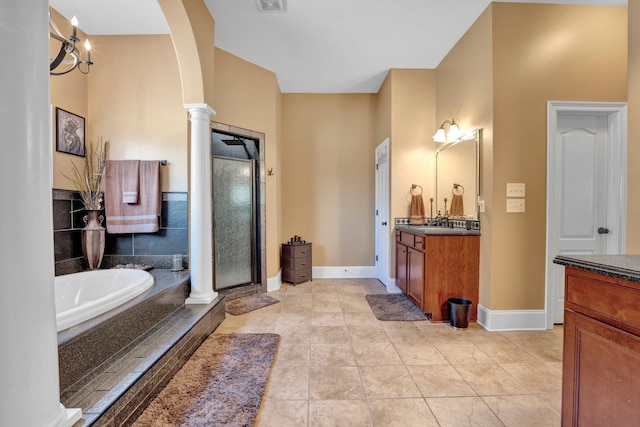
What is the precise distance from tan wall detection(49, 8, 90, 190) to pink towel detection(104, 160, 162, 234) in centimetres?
32

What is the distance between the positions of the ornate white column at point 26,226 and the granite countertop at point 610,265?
1922mm

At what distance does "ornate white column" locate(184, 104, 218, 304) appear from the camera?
2.66m

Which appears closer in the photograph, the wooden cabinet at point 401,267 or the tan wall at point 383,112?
the wooden cabinet at point 401,267

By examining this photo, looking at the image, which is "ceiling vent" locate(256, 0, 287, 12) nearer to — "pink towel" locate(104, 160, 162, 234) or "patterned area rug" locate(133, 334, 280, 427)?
"pink towel" locate(104, 160, 162, 234)

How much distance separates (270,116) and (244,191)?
1108 mm

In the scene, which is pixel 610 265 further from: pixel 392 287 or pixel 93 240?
pixel 93 240

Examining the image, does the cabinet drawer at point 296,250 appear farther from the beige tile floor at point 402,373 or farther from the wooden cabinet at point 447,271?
the wooden cabinet at point 447,271

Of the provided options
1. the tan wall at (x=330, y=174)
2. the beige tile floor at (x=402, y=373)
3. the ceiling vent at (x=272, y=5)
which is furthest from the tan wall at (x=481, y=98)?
the ceiling vent at (x=272, y=5)

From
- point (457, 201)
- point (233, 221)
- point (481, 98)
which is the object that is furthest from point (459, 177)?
point (233, 221)

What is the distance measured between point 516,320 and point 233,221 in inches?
129

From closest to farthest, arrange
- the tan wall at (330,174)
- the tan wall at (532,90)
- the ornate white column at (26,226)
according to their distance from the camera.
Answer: the ornate white column at (26,226) < the tan wall at (532,90) < the tan wall at (330,174)

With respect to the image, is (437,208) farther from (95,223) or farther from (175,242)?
(95,223)

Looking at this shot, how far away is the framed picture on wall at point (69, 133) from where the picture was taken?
8.72 ft

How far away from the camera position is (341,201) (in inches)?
184
